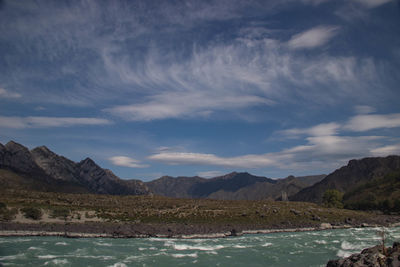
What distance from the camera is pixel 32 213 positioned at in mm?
79938

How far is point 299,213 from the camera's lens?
100625 millimetres

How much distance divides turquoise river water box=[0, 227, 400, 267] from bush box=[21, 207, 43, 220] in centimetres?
2110

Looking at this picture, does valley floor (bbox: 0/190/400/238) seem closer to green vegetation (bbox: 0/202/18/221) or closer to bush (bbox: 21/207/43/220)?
→ green vegetation (bbox: 0/202/18/221)

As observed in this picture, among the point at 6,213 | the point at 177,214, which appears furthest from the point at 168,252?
the point at 6,213

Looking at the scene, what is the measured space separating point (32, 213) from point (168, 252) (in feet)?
171

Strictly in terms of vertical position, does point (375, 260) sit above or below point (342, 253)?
above

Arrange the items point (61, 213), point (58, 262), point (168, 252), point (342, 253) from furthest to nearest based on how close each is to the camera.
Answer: point (61, 213), point (168, 252), point (342, 253), point (58, 262)

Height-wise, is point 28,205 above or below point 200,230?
above

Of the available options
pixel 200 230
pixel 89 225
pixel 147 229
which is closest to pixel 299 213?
pixel 200 230

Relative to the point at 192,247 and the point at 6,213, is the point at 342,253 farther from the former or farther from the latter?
the point at 6,213

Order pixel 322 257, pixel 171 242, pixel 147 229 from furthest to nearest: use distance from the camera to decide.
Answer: pixel 147 229, pixel 171 242, pixel 322 257

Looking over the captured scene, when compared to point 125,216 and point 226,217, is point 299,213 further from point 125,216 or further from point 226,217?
point 125,216

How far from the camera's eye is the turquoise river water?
39.8 metres

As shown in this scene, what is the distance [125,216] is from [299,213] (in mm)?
57060
